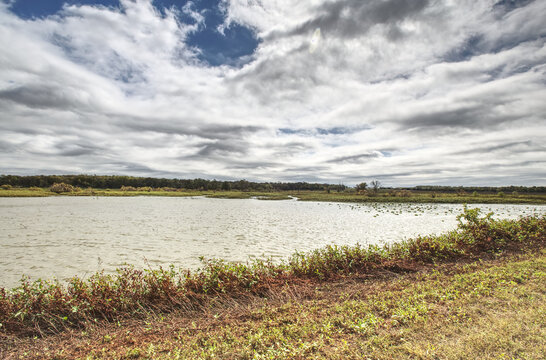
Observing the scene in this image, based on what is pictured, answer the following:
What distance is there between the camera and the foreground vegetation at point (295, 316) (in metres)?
5.25

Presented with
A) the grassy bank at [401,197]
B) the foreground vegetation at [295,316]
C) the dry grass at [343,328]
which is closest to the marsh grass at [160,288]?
the foreground vegetation at [295,316]

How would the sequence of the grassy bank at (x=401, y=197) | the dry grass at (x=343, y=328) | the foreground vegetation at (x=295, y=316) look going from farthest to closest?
the grassy bank at (x=401, y=197), the foreground vegetation at (x=295, y=316), the dry grass at (x=343, y=328)

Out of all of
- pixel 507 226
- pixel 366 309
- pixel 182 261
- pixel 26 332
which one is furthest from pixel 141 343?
pixel 507 226

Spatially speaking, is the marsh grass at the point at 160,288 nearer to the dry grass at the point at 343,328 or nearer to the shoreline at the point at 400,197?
the dry grass at the point at 343,328

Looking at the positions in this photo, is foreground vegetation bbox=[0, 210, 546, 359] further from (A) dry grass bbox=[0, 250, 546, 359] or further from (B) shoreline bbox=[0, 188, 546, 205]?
(B) shoreline bbox=[0, 188, 546, 205]

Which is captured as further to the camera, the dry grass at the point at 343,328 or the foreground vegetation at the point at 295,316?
the foreground vegetation at the point at 295,316

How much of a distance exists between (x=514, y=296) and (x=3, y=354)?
1326 cm

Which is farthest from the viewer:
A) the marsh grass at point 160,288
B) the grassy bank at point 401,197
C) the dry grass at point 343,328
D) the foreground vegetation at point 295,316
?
the grassy bank at point 401,197

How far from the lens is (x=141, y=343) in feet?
19.5

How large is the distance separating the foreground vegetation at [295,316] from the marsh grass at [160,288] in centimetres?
4

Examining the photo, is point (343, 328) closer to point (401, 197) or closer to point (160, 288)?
point (160, 288)

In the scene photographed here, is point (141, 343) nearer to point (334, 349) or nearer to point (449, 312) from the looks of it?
point (334, 349)

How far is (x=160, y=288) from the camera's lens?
8359 mm

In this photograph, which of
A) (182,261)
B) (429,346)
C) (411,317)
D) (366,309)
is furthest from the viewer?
(182,261)
